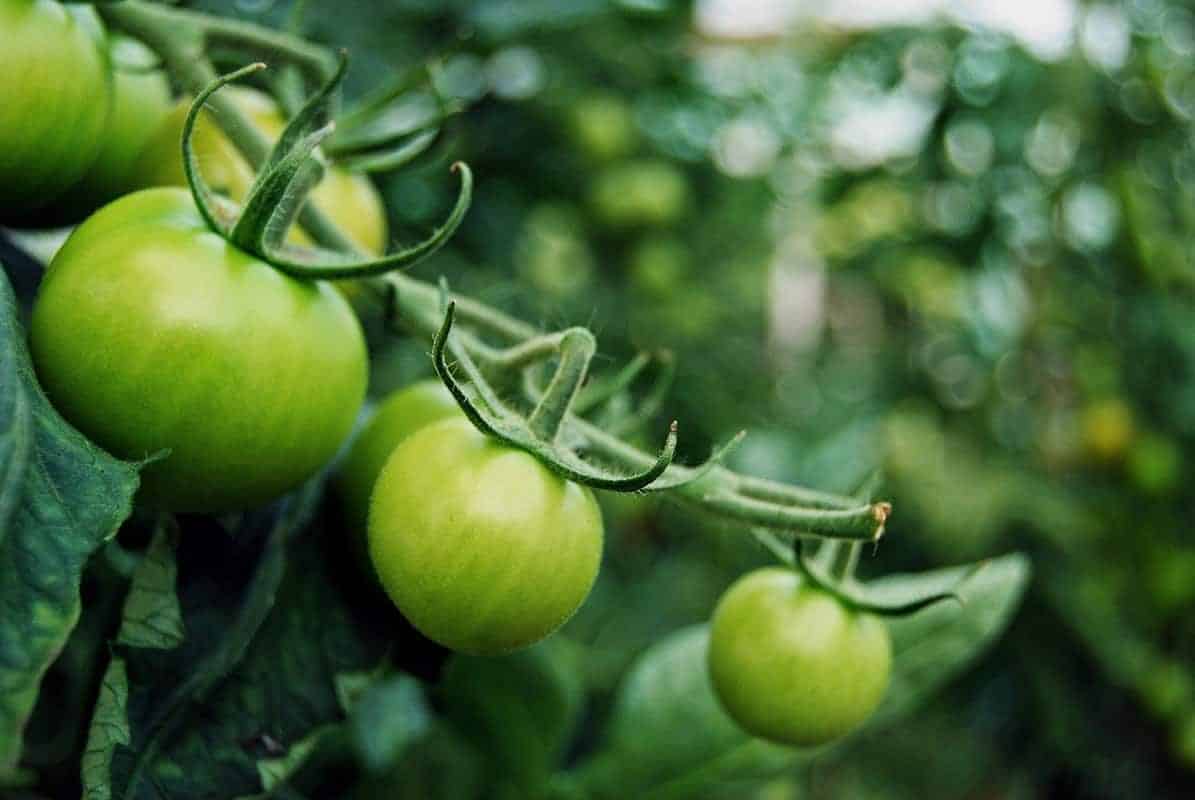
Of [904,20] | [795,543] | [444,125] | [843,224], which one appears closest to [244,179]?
[444,125]

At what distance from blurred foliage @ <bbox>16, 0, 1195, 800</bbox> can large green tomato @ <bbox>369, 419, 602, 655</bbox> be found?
39.8 inches

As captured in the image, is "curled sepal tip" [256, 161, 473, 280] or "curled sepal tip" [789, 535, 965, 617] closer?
"curled sepal tip" [256, 161, 473, 280]

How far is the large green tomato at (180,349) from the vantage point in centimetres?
47

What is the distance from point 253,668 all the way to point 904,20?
6.15 feet

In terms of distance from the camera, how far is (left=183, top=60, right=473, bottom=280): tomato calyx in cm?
47

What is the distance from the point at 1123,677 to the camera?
1.94 metres

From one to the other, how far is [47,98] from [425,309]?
0.63 ft

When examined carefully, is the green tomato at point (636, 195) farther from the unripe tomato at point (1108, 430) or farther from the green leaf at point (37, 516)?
the green leaf at point (37, 516)

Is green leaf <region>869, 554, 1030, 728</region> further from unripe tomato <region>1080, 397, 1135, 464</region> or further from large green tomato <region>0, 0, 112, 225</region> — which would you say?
unripe tomato <region>1080, 397, 1135, 464</region>

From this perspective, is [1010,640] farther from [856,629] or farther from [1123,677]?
[856,629]

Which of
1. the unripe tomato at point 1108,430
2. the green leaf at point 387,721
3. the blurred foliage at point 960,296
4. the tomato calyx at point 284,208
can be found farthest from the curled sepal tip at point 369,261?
the unripe tomato at point 1108,430

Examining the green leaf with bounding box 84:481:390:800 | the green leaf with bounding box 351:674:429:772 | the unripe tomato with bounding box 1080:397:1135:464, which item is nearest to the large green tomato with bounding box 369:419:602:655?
the green leaf with bounding box 84:481:390:800

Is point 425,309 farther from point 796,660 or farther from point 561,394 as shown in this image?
point 796,660

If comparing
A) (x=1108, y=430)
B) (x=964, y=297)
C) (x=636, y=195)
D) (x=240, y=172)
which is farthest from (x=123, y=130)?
(x=964, y=297)
